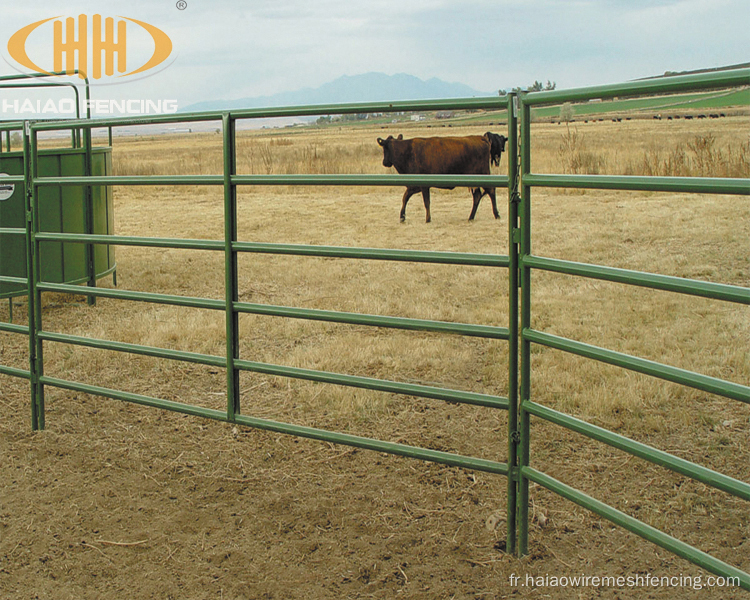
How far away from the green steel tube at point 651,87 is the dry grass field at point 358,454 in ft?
5.73

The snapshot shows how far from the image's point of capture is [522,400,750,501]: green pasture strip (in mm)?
2180

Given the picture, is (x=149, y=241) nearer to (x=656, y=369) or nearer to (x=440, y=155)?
(x=656, y=369)

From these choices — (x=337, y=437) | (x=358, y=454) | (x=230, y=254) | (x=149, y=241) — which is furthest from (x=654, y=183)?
(x=149, y=241)

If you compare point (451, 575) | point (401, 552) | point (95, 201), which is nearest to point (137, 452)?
point (401, 552)

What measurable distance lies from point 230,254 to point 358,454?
4.29ft

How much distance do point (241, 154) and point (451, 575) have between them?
1090 inches

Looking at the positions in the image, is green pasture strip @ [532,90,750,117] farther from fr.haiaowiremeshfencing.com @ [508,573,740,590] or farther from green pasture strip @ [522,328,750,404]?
fr.haiaowiremeshfencing.com @ [508,573,740,590]

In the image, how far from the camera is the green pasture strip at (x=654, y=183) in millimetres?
2074

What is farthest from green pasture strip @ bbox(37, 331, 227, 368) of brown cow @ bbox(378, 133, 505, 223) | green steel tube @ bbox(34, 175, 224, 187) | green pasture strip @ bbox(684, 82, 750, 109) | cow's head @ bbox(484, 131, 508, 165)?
green pasture strip @ bbox(684, 82, 750, 109)

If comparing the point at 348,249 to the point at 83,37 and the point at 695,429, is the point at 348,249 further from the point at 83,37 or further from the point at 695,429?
the point at 83,37

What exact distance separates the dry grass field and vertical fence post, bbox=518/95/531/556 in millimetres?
193

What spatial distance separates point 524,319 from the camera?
2.85 m

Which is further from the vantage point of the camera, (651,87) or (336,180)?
(336,180)

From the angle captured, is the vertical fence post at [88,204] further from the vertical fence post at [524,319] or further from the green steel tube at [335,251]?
the vertical fence post at [524,319]
